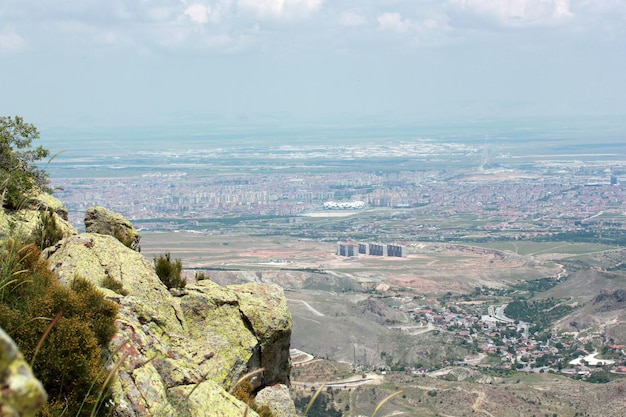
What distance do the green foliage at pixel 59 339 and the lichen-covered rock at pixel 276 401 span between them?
4775mm

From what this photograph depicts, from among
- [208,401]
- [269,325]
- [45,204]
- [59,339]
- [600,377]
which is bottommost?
[600,377]

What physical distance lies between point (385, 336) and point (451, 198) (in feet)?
413

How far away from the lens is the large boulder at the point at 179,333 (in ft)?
26.6

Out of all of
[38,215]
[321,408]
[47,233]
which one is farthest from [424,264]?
[38,215]

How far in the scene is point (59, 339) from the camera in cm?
712

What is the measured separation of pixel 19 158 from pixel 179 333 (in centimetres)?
743

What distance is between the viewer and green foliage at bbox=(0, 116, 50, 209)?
596 inches

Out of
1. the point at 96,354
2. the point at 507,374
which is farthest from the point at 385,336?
the point at 96,354

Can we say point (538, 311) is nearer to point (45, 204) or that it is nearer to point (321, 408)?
point (321, 408)

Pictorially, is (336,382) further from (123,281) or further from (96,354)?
(96,354)

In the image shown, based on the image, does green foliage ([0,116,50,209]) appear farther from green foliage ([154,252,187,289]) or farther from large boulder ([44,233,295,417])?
large boulder ([44,233,295,417])

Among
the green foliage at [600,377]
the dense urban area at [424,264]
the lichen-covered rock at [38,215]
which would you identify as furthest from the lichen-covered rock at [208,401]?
the green foliage at [600,377]

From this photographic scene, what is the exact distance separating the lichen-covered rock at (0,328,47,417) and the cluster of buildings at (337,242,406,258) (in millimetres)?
114637

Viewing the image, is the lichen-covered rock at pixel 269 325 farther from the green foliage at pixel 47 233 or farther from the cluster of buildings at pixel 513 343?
the cluster of buildings at pixel 513 343
